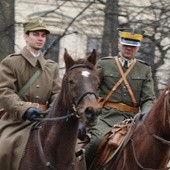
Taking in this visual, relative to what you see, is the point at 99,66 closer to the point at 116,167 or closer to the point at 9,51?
the point at 116,167

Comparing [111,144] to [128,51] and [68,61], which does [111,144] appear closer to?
[128,51]

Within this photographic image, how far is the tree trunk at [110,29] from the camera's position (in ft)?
53.8

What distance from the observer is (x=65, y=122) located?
8.32 metres

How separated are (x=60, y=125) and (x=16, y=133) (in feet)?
2.45

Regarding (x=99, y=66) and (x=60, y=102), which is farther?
(x=99, y=66)

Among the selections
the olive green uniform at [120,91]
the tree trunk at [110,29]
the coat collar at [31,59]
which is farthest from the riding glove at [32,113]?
the tree trunk at [110,29]

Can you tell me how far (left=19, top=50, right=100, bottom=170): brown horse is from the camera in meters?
7.89

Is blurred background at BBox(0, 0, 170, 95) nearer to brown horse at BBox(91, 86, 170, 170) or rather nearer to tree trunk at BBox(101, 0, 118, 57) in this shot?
tree trunk at BBox(101, 0, 118, 57)

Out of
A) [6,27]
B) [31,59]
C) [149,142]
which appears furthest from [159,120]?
[6,27]

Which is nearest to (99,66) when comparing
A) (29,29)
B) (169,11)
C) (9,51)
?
(29,29)

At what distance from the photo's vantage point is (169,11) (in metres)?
17.3

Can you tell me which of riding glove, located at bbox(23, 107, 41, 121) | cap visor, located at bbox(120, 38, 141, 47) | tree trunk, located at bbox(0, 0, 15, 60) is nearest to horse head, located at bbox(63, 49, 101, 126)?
riding glove, located at bbox(23, 107, 41, 121)

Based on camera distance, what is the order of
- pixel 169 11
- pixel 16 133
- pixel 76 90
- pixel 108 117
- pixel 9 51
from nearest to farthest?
1. pixel 76 90
2. pixel 16 133
3. pixel 108 117
4. pixel 9 51
5. pixel 169 11

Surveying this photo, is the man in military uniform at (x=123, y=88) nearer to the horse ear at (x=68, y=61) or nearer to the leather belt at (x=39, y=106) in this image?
the leather belt at (x=39, y=106)
